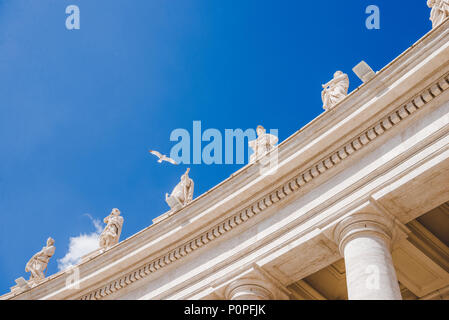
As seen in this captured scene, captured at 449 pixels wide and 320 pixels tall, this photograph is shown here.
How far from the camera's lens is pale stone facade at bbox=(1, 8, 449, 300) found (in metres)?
23.3

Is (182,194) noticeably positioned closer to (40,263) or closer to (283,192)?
(283,192)

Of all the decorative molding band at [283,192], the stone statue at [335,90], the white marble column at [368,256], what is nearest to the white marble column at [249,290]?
the decorative molding band at [283,192]

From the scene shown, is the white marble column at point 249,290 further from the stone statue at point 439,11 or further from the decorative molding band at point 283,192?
the stone statue at point 439,11

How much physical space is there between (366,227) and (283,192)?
464 centimetres

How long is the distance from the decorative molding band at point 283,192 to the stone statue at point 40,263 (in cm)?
768

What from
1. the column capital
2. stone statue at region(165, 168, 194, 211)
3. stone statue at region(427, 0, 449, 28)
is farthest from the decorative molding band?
stone statue at region(427, 0, 449, 28)

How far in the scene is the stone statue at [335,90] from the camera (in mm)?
29703

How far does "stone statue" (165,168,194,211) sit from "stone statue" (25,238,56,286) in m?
9.92

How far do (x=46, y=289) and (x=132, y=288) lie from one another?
539 cm

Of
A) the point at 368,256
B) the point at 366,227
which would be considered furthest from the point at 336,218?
the point at 368,256
